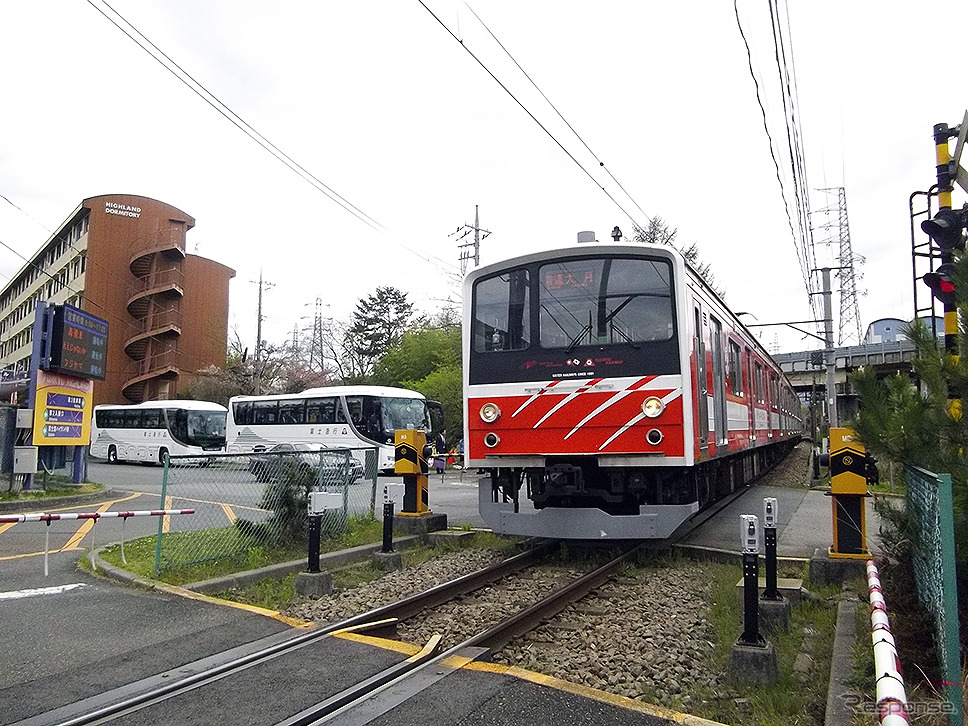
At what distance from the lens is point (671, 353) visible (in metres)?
7.88

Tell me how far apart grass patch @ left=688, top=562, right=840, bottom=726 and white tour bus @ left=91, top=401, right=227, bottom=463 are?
2912 centimetres

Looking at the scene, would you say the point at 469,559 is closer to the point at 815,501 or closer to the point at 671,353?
the point at 671,353

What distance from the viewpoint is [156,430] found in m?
32.5

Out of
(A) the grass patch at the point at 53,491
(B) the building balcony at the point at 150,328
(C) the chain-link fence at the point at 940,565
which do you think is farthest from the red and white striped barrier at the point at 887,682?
(B) the building balcony at the point at 150,328

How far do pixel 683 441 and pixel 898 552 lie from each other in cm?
229

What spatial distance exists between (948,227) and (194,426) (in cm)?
3076

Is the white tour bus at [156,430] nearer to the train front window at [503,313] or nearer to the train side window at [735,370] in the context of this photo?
the train side window at [735,370]

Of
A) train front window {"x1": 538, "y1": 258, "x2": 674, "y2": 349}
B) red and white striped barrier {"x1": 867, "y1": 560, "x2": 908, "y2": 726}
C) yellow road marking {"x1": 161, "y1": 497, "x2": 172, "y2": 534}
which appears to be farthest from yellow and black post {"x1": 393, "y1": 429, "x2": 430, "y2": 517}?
red and white striped barrier {"x1": 867, "y1": 560, "x2": 908, "y2": 726}

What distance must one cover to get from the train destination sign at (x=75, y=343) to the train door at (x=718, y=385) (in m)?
12.4

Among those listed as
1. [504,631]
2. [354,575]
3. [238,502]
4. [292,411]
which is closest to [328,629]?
[504,631]

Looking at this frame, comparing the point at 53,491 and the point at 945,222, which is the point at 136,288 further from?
the point at 945,222

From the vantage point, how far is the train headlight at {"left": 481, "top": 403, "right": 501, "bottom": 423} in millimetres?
8492

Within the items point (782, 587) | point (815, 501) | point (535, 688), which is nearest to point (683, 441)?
point (782, 587)

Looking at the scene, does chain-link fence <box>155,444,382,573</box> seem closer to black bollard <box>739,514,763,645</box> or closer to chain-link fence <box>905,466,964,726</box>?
black bollard <box>739,514,763,645</box>
